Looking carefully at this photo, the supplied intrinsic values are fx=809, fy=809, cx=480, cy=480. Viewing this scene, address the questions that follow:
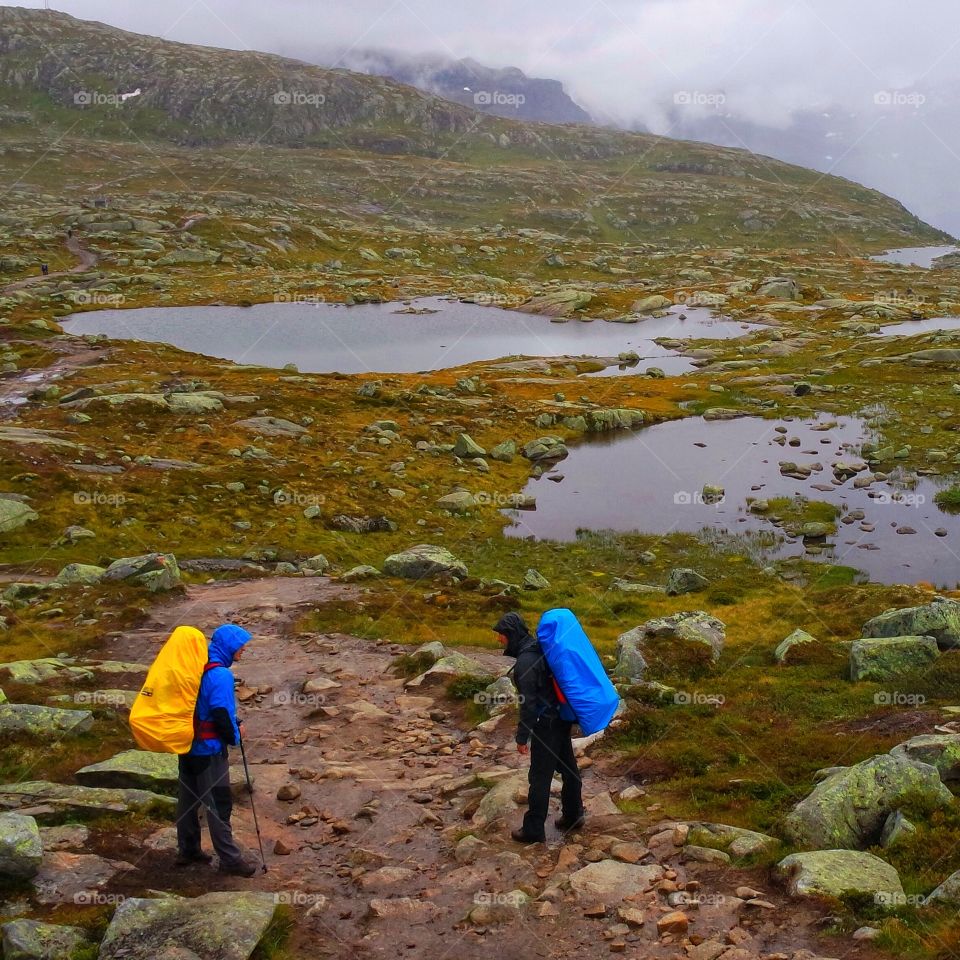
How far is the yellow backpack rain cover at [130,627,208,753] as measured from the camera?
10578mm

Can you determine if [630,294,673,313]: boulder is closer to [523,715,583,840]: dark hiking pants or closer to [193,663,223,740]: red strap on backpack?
[523,715,583,840]: dark hiking pants

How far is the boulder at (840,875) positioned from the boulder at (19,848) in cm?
909

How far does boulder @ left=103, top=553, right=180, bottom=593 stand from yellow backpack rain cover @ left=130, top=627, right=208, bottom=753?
16893 mm

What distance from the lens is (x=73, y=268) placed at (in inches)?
4833

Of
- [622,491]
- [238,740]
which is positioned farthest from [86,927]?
[622,491]

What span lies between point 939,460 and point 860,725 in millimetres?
39810

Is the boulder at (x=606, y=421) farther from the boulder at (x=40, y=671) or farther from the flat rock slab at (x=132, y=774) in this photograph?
the flat rock slab at (x=132, y=774)

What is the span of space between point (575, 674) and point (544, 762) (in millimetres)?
1422

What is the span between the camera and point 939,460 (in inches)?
1905

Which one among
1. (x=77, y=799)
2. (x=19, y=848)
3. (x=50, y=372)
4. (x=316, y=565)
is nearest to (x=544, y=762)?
(x=19, y=848)

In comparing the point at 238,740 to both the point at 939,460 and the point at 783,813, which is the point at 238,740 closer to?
the point at 783,813

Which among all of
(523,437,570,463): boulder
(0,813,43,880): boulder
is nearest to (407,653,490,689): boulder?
(0,813,43,880): boulder

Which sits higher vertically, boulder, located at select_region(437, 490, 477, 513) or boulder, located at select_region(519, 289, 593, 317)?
boulder, located at select_region(519, 289, 593, 317)

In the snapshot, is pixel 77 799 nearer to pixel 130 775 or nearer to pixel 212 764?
pixel 130 775
